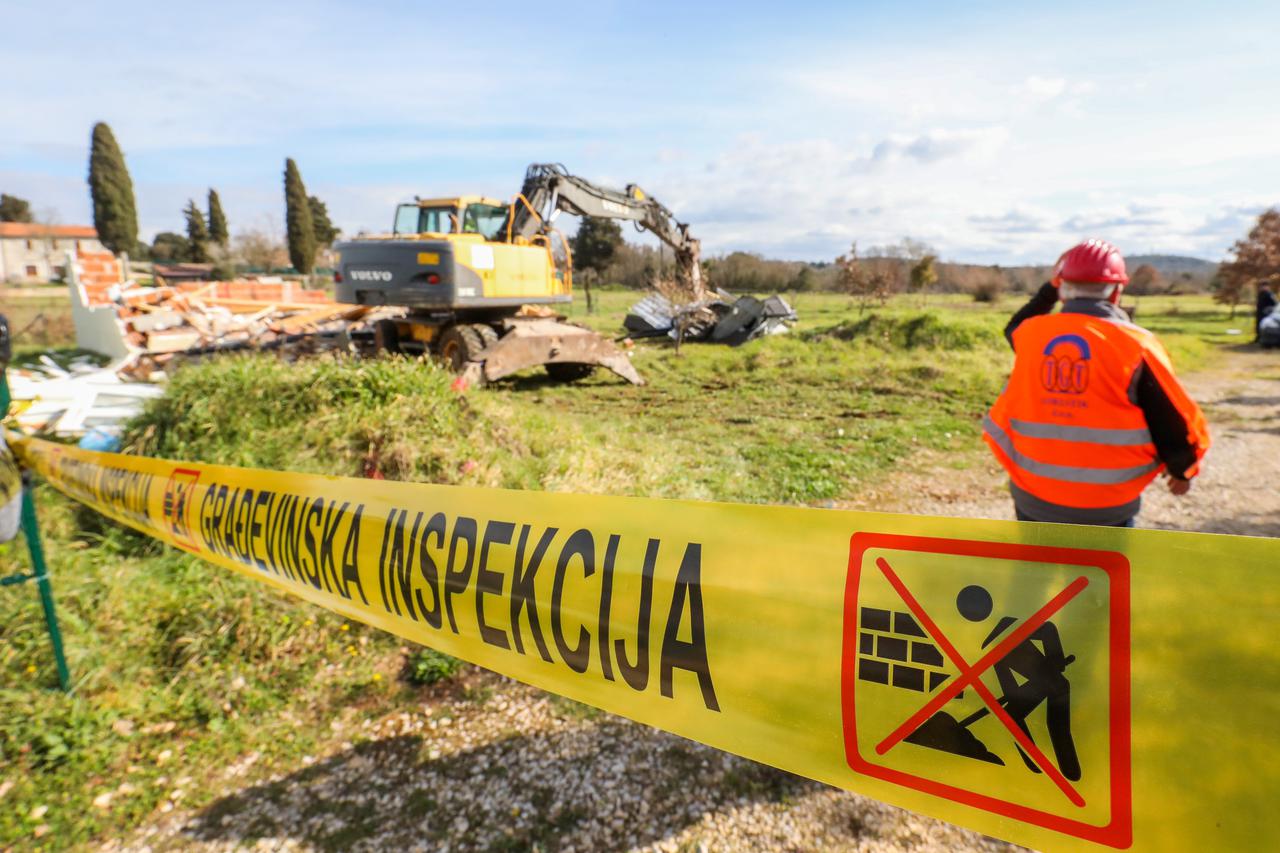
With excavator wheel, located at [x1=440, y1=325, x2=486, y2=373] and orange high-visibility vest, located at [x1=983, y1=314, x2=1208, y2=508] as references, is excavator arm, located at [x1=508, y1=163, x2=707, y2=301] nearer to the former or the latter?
excavator wheel, located at [x1=440, y1=325, x2=486, y2=373]

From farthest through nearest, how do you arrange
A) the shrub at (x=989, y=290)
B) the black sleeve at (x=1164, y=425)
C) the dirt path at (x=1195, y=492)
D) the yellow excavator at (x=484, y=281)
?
the shrub at (x=989, y=290), the yellow excavator at (x=484, y=281), the dirt path at (x=1195, y=492), the black sleeve at (x=1164, y=425)

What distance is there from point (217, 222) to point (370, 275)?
5836 centimetres

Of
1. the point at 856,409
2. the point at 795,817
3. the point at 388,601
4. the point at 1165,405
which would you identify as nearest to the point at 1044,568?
the point at 388,601

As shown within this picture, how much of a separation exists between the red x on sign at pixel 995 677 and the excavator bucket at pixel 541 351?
9598 millimetres

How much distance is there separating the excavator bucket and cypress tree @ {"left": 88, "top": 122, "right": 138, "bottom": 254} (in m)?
49.3

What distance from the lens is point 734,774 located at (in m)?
2.76

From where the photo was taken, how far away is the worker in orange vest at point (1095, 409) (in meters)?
2.65

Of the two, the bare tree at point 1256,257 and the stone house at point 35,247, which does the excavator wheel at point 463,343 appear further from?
the stone house at point 35,247

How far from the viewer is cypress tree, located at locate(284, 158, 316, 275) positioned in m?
47.4

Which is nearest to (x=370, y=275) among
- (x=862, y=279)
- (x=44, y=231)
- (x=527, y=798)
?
(x=527, y=798)

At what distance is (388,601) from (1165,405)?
9.47ft

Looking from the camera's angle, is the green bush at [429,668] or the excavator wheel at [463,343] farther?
the excavator wheel at [463,343]

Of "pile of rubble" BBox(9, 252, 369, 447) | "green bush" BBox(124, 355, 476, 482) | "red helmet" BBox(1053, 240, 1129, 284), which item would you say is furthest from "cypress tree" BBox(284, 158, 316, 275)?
"red helmet" BBox(1053, 240, 1129, 284)

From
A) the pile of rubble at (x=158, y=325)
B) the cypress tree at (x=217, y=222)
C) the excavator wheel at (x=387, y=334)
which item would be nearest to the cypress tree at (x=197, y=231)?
the cypress tree at (x=217, y=222)
